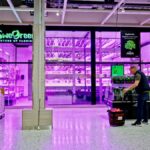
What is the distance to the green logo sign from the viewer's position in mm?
13375

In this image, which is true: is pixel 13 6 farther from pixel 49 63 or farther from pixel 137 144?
pixel 137 144

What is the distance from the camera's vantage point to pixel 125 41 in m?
13.4

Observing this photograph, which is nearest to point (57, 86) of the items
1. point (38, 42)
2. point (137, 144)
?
point (38, 42)

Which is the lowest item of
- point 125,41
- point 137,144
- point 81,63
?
point 137,144

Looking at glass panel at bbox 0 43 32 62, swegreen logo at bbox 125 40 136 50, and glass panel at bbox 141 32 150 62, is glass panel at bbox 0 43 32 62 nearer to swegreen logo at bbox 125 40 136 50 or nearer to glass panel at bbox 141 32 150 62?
swegreen logo at bbox 125 40 136 50

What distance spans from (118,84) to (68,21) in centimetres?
586

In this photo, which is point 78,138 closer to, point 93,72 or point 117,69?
point 93,72

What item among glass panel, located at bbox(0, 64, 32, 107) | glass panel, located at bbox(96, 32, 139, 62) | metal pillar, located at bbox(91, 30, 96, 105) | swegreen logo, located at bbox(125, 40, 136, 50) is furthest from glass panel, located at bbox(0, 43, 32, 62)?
swegreen logo, located at bbox(125, 40, 136, 50)

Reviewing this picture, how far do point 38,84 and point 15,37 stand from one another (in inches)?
274

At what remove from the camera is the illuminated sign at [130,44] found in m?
13.4

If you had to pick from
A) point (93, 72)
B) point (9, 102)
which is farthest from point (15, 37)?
point (93, 72)

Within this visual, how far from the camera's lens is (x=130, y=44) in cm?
1349

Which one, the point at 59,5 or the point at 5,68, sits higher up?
the point at 59,5

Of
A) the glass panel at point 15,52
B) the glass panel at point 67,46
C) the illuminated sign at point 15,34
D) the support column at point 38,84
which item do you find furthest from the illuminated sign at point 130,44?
the support column at point 38,84
